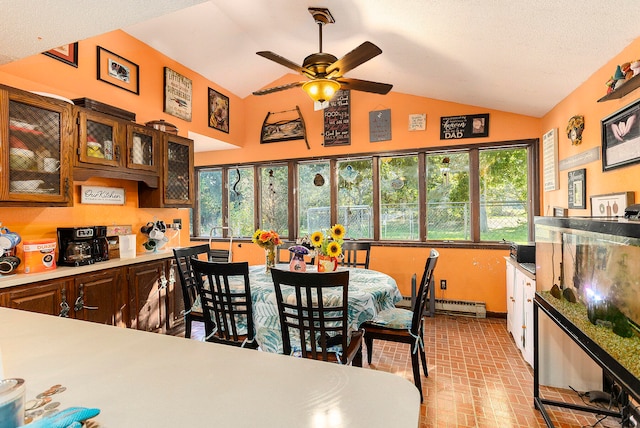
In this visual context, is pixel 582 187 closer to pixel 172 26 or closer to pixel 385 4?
pixel 385 4

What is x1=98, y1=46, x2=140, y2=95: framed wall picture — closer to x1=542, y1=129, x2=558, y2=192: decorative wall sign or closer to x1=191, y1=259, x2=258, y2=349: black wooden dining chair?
x1=191, y1=259, x2=258, y2=349: black wooden dining chair

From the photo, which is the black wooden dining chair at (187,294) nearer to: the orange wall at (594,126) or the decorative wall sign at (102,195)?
the decorative wall sign at (102,195)

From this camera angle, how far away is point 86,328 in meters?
1.15

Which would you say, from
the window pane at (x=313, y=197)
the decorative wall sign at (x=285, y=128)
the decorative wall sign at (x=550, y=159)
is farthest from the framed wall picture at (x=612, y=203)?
the decorative wall sign at (x=285, y=128)

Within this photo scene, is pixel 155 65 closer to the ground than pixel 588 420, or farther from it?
farther from it

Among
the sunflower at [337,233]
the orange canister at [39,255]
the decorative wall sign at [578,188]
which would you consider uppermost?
the decorative wall sign at [578,188]

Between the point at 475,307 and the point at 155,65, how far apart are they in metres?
4.76

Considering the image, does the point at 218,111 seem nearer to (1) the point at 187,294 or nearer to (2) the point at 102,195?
(2) the point at 102,195

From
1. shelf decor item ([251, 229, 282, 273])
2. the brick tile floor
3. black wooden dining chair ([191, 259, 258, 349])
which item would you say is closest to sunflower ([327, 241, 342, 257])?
shelf decor item ([251, 229, 282, 273])

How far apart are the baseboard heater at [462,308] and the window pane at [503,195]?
834 millimetres

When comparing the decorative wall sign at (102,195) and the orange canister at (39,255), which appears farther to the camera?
the decorative wall sign at (102,195)

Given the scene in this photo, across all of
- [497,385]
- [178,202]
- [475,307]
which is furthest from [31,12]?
[475,307]

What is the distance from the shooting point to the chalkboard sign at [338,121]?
457 cm

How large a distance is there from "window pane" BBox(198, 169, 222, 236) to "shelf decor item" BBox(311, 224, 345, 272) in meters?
3.38
